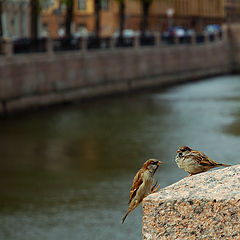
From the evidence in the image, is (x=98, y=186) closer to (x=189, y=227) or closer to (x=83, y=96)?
(x=189, y=227)

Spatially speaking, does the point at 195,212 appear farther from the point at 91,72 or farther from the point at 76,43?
the point at 91,72

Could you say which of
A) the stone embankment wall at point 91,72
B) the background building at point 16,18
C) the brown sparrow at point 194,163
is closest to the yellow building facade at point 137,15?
the background building at point 16,18

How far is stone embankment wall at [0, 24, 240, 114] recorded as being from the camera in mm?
35219

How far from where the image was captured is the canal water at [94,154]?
15.0m

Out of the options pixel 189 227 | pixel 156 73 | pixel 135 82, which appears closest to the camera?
pixel 189 227

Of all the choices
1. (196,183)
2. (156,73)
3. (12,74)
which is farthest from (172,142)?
(156,73)

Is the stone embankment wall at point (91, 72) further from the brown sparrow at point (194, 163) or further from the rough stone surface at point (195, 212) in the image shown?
the rough stone surface at point (195, 212)

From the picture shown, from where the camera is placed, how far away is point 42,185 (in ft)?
63.6

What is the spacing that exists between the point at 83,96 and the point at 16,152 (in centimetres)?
1659

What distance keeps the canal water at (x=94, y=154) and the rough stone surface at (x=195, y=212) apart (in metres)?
8.51

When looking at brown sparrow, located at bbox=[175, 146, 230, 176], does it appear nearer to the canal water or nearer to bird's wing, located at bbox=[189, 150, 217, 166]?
bird's wing, located at bbox=[189, 150, 217, 166]

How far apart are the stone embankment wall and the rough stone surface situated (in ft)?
98.1

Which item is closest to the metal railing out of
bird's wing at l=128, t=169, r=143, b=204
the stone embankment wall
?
the stone embankment wall

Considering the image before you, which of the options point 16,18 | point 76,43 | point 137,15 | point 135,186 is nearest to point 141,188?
point 135,186
